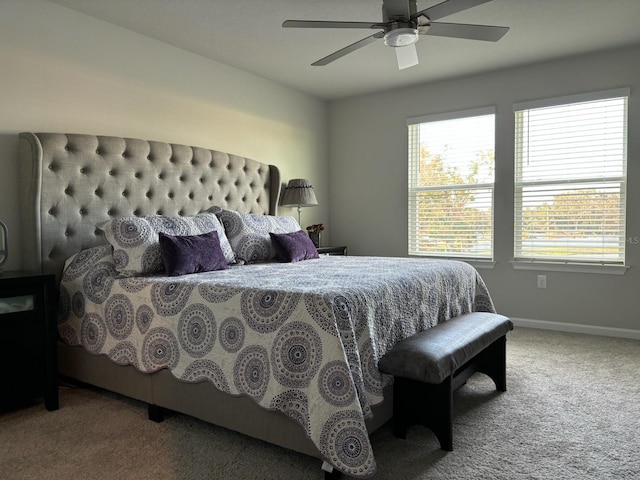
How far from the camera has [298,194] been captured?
4582mm

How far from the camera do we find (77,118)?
10.1 feet

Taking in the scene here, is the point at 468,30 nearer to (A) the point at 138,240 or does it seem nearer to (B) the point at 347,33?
(B) the point at 347,33

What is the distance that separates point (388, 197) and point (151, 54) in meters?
2.77

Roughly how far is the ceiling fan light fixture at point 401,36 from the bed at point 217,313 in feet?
4.26

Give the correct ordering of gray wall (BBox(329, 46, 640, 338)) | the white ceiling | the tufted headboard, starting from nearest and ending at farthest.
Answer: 1. the tufted headboard
2. the white ceiling
3. gray wall (BBox(329, 46, 640, 338))

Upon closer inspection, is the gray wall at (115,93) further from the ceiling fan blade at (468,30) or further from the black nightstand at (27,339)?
the ceiling fan blade at (468,30)

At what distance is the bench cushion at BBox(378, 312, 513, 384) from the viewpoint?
1924mm

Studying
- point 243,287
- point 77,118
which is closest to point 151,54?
point 77,118

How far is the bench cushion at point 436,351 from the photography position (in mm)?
1924

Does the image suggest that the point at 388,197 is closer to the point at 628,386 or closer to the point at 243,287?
the point at 628,386

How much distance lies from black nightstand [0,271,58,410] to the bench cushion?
1823 millimetres

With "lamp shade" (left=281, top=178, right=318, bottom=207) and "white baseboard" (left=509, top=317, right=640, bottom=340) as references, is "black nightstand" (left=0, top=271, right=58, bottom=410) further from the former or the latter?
"white baseboard" (left=509, top=317, right=640, bottom=340)

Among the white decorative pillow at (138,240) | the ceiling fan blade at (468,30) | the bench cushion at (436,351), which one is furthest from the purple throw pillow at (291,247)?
the ceiling fan blade at (468,30)

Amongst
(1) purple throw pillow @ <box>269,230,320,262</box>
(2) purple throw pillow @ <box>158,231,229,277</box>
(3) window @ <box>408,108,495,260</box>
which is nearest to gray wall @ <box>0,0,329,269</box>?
(2) purple throw pillow @ <box>158,231,229,277</box>
